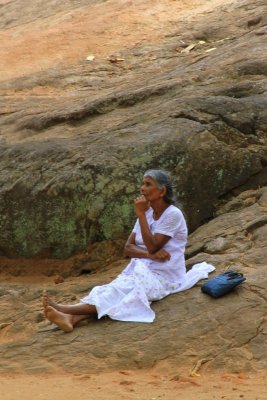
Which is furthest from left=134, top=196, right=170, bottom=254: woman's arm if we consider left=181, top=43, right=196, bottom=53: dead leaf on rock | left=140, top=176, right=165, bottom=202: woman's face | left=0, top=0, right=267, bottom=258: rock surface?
left=181, top=43, right=196, bottom=53: dead leaf on rock

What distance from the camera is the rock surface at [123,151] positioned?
8.53 metres

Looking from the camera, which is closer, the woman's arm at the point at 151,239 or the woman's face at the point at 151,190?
the woman's arm at the point at 151,239

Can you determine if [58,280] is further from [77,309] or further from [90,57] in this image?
[90,57]

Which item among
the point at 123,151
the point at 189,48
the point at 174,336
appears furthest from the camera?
the point at 189,48

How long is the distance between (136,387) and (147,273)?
1155 millimetres

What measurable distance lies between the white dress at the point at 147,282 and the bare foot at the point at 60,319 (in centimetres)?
20

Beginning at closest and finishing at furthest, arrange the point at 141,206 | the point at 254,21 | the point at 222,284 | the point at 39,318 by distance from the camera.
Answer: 1. the point at 222,284
2. the point at 141,206
3. the point at 39,318
4. the point at 254,21

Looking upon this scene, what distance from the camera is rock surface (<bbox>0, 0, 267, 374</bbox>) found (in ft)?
20.3

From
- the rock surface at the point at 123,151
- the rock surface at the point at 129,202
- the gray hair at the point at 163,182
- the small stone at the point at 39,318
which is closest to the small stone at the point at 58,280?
the rock surface at the point at 129,202

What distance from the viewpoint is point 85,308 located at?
6484 mm

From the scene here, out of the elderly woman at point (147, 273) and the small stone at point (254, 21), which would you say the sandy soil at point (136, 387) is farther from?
the small stone at point (254, 21)

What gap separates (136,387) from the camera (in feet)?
18.4

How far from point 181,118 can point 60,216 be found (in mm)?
1672

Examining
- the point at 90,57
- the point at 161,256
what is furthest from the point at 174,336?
the point at 90,57
